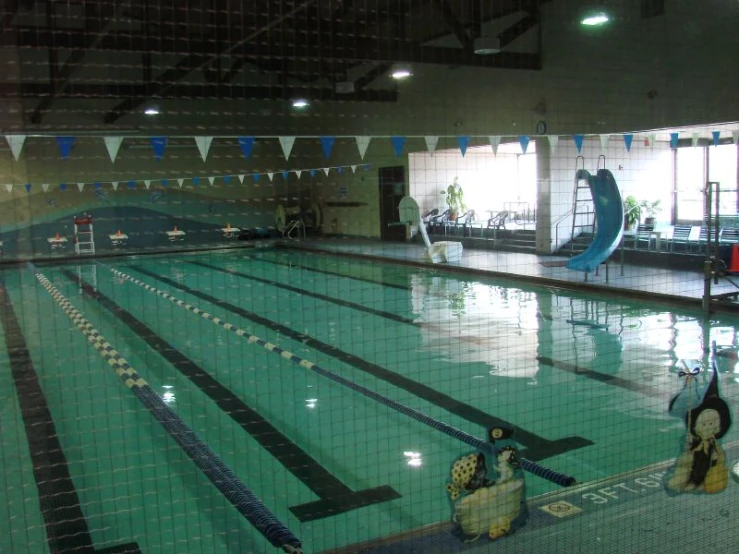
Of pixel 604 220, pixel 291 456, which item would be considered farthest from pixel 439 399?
pixel 604 220

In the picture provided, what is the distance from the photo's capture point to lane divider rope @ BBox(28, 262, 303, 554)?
2.06 meters

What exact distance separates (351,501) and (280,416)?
1.10 m

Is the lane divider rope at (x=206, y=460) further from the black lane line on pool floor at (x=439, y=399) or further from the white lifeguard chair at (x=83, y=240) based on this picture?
the white lifeguard chair at (x=83, y=240)

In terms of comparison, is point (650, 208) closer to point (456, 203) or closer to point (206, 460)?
point (456, 203)

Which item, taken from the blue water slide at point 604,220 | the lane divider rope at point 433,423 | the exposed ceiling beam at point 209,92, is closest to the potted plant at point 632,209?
the blue water slide at point 604,220

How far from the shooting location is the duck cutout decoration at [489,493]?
185 centimetres

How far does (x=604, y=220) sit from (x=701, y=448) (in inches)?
202

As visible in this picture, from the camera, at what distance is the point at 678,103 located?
525 centimetres

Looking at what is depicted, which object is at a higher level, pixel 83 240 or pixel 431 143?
pixel 431 143

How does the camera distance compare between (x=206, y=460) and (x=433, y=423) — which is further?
(x=433, y=423)

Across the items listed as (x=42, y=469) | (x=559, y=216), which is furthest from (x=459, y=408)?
(x=559, y=216)

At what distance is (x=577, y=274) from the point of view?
7988 mm

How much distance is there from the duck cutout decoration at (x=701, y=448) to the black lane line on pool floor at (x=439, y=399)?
0.69 metres

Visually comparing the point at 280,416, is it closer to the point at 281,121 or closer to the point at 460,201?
the point at 281,121
